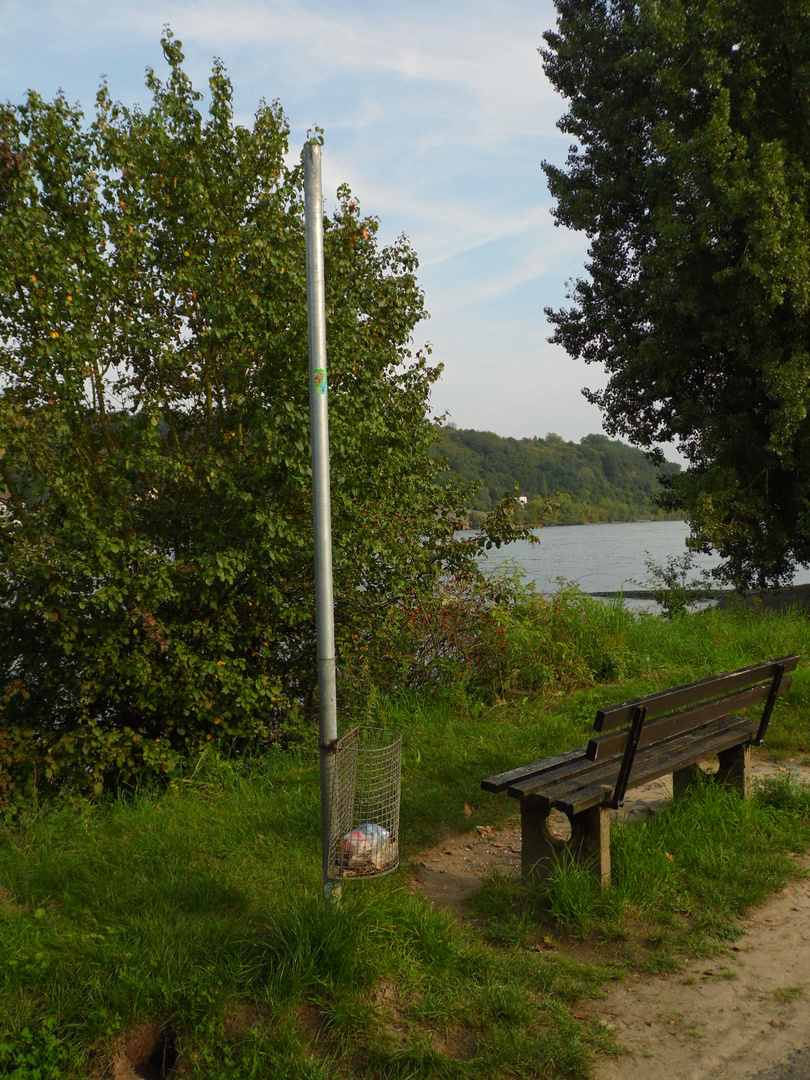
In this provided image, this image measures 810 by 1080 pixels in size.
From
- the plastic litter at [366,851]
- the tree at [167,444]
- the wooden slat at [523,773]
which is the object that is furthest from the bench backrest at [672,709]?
the tree at [167,444]

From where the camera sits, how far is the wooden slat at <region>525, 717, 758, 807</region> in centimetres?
391

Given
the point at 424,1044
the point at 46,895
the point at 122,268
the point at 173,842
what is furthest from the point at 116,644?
the point at 424,1044

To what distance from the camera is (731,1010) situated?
3.06 meters

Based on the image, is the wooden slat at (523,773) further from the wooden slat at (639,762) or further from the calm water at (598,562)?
the calm water at (598,562)

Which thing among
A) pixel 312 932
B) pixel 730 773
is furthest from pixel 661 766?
pixel 312 932

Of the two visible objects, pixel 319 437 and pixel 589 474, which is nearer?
pixel 319 437

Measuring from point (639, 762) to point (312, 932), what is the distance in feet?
6.22

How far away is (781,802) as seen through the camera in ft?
15.8

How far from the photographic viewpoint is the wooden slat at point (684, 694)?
376 cm

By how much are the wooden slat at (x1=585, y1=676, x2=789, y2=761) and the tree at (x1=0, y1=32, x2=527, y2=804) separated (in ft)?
9.69

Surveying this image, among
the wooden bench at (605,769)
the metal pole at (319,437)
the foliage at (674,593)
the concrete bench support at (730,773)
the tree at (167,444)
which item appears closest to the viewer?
the metal pole at (319,437)

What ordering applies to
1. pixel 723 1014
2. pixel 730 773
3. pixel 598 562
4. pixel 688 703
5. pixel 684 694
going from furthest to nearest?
pixel 598 562 → pixel 730 773 → pixel 688 703 → pixel 684 694 → pixel 723 1014

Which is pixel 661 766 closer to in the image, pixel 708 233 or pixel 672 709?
pixel 672 709

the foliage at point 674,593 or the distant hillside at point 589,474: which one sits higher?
the distant hillside at point 589,474
